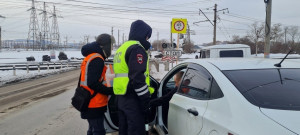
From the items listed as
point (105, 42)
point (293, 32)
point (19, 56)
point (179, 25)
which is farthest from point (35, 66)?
point (293, 32)

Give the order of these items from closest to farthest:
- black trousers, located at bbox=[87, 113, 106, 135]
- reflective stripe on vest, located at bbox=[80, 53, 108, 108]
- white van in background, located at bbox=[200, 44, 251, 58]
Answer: reflective stripe on vest, located at bbox=[80, 53, 108, 108], black trousers, located at bbox=[87, 113, 106, 135], white van in background, located at bbox=[200, 44, 251, 58]

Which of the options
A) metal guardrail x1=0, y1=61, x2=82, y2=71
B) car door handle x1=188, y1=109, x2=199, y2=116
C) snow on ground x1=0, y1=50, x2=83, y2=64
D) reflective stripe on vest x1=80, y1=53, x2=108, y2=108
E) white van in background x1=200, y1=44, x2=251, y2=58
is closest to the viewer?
car door handle x1=188, y1=109, x2=199, y2=116

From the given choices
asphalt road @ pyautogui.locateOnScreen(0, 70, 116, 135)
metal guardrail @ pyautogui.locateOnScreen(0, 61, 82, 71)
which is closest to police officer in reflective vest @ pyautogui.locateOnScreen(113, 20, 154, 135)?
asphalt road @ pyautogui.locateOnScreen(0, 70, 116, 135)

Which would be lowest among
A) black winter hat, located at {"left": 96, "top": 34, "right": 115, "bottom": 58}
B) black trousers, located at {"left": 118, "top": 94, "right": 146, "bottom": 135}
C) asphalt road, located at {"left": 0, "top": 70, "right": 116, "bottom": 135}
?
asphalt road, located at {"left": 0, "top": 70, "right": 116, "bottom": 135}

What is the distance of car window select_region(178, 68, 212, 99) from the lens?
2.49 metres

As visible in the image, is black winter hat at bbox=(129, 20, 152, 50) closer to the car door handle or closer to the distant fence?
the car door handle

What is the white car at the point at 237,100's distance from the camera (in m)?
1.74

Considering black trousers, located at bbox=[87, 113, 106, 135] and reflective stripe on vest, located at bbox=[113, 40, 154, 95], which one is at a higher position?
reflective stripe on vest, located at bbox=[113, 40, 154, 95]

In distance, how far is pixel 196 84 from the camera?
2748mm

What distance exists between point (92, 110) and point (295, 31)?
7898cm

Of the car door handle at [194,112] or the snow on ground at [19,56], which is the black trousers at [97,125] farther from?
the snow on ground at [19,56]

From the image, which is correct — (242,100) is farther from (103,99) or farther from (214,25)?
(214,25)

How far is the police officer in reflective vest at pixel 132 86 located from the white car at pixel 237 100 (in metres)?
0.44

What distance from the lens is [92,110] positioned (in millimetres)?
3139
